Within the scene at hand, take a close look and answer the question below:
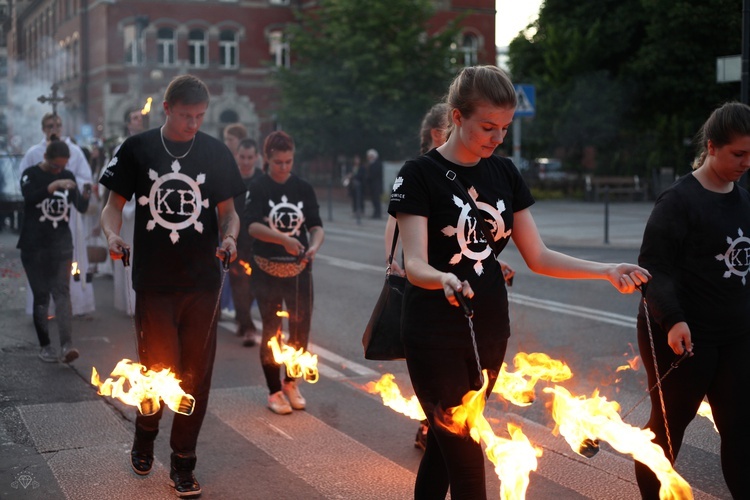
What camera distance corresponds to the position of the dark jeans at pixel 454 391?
325 cm

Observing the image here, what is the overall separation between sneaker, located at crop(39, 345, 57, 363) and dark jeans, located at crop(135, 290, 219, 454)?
3366 millimetres

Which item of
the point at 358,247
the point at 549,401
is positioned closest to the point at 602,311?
the point at 549,401

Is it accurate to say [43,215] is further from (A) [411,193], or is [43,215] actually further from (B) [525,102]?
(B) [525,102]

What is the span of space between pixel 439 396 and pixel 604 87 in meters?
36.2

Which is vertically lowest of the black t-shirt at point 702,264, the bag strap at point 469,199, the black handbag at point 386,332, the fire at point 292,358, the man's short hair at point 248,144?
the fire at point 292,358

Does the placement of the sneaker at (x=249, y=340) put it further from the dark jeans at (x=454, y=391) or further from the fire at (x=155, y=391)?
the dark jeans at (x=454, y=391)

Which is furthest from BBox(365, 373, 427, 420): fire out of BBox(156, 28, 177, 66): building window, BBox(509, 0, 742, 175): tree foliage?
BBox(156, 28, 177, 66): building window

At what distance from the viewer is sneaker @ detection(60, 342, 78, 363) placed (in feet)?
24.8

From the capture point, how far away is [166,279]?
15.5 ft

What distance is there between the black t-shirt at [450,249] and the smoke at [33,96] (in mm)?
21856

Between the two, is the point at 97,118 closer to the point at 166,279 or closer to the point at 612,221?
the point at 612,221

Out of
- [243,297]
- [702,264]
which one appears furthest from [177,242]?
[243,297]

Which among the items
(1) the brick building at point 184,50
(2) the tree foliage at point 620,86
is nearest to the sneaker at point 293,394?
(2) the tree foliage at point 620,86

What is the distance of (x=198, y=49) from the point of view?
5262 centimetres
